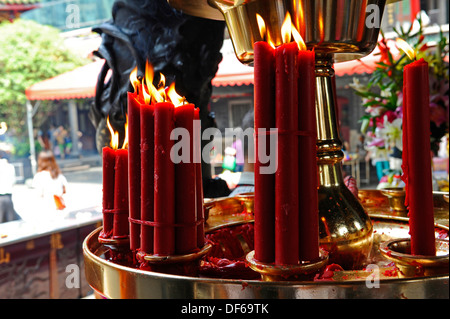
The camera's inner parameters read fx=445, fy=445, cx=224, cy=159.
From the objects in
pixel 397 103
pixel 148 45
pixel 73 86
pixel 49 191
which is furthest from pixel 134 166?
pixel 73 86

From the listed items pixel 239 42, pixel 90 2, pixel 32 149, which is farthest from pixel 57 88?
pixel 90 2

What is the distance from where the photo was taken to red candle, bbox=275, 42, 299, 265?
1.06 ft

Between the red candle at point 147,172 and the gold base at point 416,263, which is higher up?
the red candle at point 147,172

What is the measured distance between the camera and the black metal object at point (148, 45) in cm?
124

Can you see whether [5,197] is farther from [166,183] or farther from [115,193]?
[166,183]

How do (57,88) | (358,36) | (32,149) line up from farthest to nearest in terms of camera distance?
(32,149)
(57,88)
(358,36)

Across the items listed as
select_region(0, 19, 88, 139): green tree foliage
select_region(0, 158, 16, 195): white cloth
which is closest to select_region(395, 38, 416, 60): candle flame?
select_region(0, 158, 16, 195): white cloth

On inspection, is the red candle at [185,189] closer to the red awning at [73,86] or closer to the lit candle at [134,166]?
the lit candle at [134,166]

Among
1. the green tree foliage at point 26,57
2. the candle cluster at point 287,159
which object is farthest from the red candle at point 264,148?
the green tree foliage at point 26,57

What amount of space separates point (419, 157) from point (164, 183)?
0.68ft

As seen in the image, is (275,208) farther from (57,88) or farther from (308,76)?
(57,88)

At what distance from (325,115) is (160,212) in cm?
24
